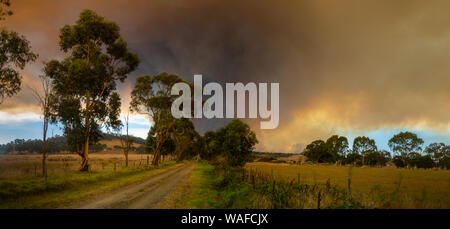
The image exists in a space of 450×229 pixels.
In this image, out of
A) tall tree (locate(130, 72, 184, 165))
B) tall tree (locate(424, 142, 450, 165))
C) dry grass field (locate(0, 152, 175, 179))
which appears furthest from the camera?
tall tree (locate(424, 142, 450, 165))

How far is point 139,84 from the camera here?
44.1 meters

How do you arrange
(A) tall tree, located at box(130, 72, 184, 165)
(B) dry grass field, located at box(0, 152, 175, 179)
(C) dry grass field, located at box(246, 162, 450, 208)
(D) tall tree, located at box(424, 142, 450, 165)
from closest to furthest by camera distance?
(C) dry grass field, located at box(246, 162, 450, 208), (B) dry grass field, located at box(0, 152, 175, 179), (A) tall tree, located at box(130, 72, 184, 165), (D) tall tree, located at box(424, 142, 450, 165)

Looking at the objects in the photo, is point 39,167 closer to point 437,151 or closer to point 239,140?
point 239,140

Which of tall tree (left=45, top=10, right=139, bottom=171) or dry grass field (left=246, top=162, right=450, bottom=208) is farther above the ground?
tall tree (left=45, top=10, right=139, bottom=171)

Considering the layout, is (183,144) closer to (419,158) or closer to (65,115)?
(65,115)

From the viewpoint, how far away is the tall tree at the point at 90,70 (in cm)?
2628

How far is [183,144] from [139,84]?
4126 cm

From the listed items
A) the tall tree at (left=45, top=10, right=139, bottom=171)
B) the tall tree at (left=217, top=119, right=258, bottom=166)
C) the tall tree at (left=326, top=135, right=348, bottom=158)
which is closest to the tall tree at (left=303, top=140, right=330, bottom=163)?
the tall tree at (left=326, top=135, right=348, bottom=158)

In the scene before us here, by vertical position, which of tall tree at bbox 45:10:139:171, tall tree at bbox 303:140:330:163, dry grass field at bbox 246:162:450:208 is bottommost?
tall tree at bbox 303:140:330:163

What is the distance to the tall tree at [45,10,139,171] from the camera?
26.3 m

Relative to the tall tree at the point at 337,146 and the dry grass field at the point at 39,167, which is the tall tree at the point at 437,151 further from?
the dry grass field at the point at 39,167

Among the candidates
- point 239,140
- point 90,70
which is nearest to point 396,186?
point 239,140

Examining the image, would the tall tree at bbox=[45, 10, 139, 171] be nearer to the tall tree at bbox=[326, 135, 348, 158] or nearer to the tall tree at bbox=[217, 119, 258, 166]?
the tall tree at bbox=[217, 119, 258, 166]
